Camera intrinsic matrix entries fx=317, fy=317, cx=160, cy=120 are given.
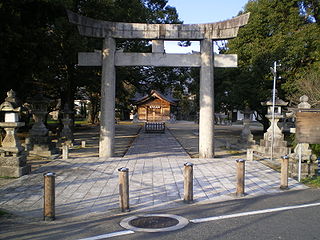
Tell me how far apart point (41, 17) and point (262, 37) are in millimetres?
15492

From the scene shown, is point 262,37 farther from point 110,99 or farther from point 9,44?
point 9,44

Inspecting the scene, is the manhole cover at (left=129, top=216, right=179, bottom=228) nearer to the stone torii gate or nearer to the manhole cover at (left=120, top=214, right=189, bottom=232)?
the manhole cover at (left=120, top=214, right=189, bottom=232)

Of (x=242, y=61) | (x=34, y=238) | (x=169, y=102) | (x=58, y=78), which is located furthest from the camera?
(x=169, y=102)

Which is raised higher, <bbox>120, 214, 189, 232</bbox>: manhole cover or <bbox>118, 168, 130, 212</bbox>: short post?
<bbox>118, 168, 130, 212</bbox>: short post

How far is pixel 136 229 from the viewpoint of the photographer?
5379mm

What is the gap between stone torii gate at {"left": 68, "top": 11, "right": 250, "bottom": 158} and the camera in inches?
516

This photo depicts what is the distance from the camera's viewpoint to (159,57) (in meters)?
13.3

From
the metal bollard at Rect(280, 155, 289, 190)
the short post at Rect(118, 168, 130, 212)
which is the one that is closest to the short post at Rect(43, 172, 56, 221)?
the short post at Rect(118, 168, 130, 212)

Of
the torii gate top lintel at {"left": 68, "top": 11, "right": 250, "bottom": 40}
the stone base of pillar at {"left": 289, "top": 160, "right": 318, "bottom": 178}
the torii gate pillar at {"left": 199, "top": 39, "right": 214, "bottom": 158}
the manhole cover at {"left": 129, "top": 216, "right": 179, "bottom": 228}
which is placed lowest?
the manhole cover at {"left": 129, "top": 216, "right": 179, "bottom": 228}

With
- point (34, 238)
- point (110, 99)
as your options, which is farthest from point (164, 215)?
point (110, 99)

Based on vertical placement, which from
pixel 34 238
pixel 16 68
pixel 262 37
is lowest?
pixel 34 238

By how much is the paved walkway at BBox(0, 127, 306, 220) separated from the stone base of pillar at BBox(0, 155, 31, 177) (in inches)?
12.0

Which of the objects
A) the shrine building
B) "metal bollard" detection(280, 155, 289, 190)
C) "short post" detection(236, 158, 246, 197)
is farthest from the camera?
the shrine building

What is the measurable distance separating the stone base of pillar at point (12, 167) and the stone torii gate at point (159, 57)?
3900 mm
